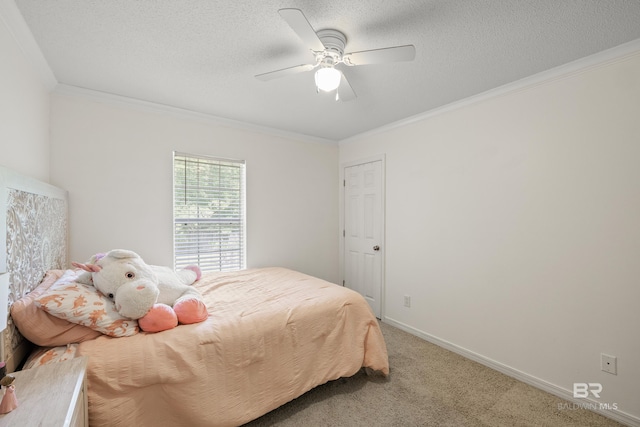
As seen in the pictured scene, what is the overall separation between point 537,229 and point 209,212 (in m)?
3.09

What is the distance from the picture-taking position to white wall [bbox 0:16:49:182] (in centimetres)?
153

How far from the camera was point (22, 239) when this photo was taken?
143 centimetres

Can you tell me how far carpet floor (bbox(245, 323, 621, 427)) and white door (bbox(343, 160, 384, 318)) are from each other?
1264 mm

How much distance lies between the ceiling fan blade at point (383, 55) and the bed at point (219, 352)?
1.66 meters

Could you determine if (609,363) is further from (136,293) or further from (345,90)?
(136,293)

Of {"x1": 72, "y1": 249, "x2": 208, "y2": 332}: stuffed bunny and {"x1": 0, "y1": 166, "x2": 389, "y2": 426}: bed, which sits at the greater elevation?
{"x1": 72, "y1": 249, "x2": 208, "y2": 332}: stuffed bunny

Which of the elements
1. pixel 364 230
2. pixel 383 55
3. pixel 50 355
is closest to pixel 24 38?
pixel 50 355

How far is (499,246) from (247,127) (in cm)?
288

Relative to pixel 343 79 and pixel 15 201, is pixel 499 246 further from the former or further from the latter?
pixel 15 201

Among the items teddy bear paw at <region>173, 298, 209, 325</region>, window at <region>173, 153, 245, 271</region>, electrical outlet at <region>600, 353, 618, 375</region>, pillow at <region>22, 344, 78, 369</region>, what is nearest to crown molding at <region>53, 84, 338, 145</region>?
window at <region>173, 153, 245, 271</region>

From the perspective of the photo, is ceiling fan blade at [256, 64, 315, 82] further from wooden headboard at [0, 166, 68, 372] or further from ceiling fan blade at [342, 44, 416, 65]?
wooden headboard at [0, 166, 68, 372]

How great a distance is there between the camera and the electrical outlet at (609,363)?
179cm

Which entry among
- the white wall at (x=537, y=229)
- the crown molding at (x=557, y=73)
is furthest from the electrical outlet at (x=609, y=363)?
the crown molding at (x=557, y=73)

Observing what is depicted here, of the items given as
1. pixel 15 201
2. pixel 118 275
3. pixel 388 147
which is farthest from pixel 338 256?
pixel 15 201
